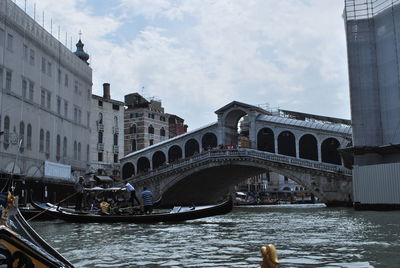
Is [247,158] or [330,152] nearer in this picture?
[247,158]

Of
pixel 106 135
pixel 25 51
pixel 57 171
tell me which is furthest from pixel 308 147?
pixel 25 51

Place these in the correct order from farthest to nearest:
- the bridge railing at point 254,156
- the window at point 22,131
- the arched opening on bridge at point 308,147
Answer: the arched opening on bridge at point 308,147 < the bridge railing at point 254,156 < the window at point 22,131

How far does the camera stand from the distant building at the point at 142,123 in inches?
1935

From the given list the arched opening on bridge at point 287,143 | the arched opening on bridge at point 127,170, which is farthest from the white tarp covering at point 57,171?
the arched opening on bridge at point 287,143

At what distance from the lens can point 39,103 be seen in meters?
25.1

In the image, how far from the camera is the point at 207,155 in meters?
32.7

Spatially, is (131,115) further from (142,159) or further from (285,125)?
(285,125)

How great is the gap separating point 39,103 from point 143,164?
61.5 ft

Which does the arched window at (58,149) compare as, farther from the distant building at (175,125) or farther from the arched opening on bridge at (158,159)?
the distant building at (175,125)

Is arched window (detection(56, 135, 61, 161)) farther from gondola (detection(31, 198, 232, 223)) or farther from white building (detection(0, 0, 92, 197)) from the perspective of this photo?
gondola (detection(31, 198, 232, 223))

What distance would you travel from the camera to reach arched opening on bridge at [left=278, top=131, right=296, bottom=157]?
117 ft

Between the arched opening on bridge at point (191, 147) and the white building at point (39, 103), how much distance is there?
11.3 metres

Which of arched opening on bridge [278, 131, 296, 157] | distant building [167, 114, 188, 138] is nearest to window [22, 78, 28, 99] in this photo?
arched opening on bridge [278, 131, 296, 157]

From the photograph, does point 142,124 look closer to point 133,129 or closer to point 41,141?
point 133,129
